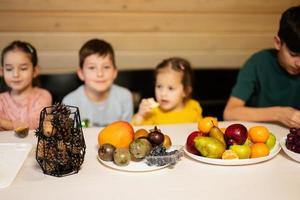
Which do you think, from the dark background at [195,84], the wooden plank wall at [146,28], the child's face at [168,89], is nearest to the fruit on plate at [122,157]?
the child's face at [168,89]

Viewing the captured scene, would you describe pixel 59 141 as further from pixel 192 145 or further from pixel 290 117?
pixel 290 117

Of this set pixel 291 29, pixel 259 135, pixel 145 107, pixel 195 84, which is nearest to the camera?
pixel 259 135

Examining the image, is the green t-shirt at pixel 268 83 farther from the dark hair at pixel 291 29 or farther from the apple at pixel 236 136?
the apple at pixel 236 136

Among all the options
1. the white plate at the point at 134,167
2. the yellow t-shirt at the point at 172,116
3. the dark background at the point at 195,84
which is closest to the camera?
the white plate at the point at 134,167

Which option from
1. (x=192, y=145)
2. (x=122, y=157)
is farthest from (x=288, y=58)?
(x=122, y=157)

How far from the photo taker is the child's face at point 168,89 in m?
2.04

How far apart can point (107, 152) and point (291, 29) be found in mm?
1036

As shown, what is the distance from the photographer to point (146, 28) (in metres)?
2.52

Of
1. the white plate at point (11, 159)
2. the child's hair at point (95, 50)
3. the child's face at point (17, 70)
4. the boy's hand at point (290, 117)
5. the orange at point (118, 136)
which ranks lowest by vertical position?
the white plate at point (11, 159)

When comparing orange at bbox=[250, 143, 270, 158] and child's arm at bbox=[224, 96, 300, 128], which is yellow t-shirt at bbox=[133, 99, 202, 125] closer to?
child's arm at bbox=[224, 96, 300, 128]

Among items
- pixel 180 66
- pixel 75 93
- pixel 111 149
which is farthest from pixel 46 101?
pixel 111 149

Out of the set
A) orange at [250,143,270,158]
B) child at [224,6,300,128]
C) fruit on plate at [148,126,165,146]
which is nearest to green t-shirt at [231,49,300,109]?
child at [224,6,300,128]

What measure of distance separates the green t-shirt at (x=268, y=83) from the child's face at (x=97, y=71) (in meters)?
0.69

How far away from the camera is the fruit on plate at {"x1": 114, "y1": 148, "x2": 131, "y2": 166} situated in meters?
1.11
